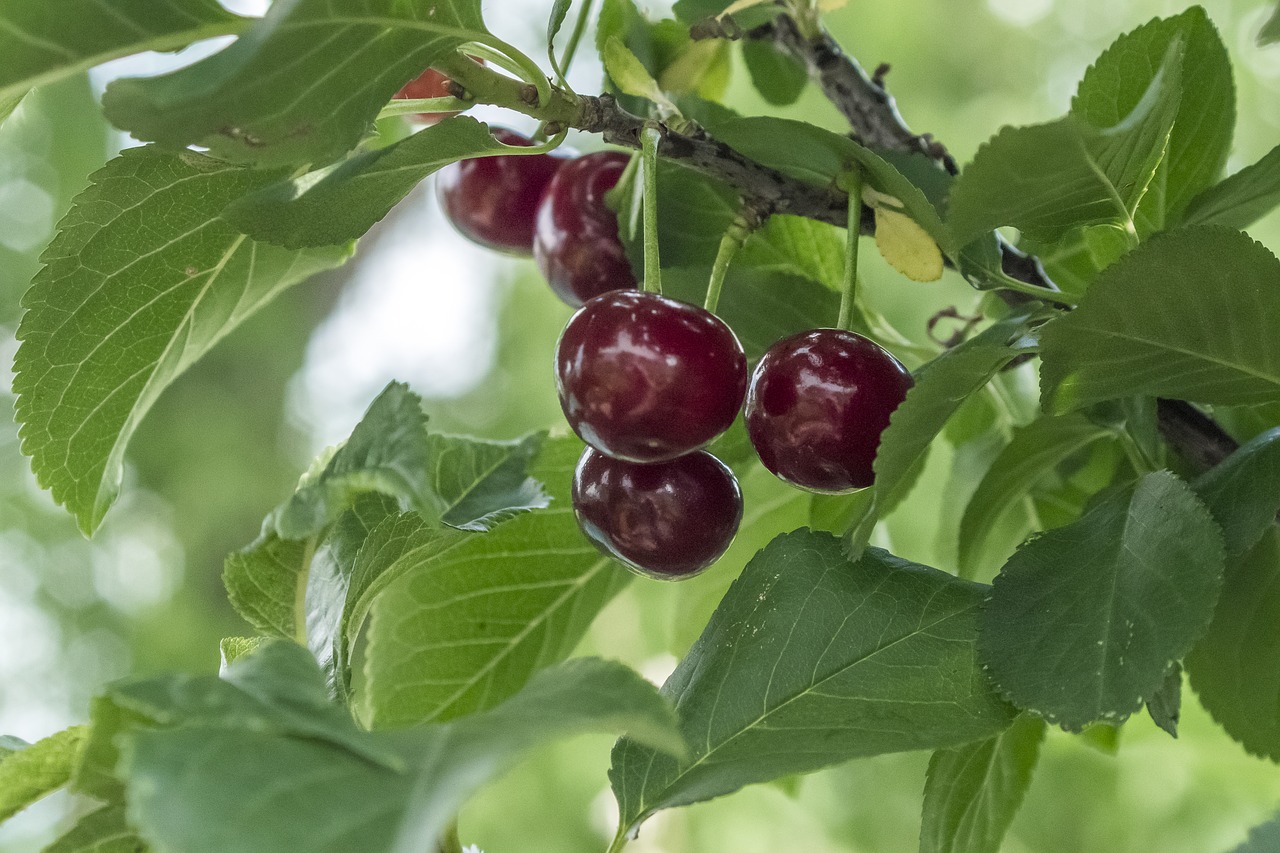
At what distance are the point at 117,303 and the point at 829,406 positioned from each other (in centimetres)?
38

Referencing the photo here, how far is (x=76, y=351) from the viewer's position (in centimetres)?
61

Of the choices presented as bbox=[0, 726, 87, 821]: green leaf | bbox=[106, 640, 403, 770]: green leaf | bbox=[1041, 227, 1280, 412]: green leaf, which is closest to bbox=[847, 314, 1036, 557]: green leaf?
bbox=[1041, 227, 1280, 412]: green leaf

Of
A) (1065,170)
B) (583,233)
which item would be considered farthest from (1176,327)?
(583,233)

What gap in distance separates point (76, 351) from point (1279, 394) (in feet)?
1.96

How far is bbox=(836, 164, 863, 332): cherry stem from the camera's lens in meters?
0.57

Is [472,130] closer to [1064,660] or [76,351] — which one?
[76,351]

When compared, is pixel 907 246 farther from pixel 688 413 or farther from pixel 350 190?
pixel 350 190

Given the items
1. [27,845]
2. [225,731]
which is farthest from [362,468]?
[27,845]

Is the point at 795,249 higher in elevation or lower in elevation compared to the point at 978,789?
higher

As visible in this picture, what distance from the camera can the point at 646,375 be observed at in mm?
510

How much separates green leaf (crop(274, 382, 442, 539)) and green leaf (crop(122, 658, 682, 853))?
3.6 inches

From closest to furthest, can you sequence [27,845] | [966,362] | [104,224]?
[966,362]
[104,224]
[27,845]

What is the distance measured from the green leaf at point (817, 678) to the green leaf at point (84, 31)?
0.35m

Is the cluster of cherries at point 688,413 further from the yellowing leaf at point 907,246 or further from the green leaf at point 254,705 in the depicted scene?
the green leaf at point 254,705
